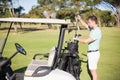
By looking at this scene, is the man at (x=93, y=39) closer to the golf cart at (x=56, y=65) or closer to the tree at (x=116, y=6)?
the golf cart at (x=56, y=65)

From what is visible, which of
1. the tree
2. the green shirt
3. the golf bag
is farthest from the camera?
the tree

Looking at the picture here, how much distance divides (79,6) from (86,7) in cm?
172

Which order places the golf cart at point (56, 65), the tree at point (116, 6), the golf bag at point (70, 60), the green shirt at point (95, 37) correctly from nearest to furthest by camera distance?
the golf cart at point (56, 65) → the golf bag at point (70, 60) → the green shirt at point (95, 37) → the tree at point (116, 6)

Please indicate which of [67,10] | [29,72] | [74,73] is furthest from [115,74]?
[67,10]

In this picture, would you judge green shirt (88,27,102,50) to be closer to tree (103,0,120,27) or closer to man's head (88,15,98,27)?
man's head (88,15,98,27)

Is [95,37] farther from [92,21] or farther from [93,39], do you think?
[92,21]

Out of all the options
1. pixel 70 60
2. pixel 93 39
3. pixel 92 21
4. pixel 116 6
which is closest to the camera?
pixel 70 60

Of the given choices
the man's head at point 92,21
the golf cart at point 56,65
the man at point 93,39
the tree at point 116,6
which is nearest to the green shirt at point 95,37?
the man at point 93,39

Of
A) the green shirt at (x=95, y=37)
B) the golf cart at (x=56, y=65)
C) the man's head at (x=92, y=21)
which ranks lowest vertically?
the golf cart at (x=56, y=65)

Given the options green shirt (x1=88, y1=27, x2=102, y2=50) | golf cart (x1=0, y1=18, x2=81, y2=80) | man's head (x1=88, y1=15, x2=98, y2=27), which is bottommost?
golf cart (x1=0, y1=18, x2=81, y2=80)

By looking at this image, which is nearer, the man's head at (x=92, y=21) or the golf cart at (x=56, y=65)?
the golf cart at (x=56, y=65)

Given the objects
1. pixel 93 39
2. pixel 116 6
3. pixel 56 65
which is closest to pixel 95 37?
pixel 93 39

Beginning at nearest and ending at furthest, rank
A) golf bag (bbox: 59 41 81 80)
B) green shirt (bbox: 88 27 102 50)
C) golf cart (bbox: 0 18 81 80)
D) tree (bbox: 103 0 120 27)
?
golf cart (bbox: 0 18 81 80), golf bag (bbox: 59 41 81 80), green shirt (bbox: 88 27 102 50), tree (bbox: 103 0 120 27)

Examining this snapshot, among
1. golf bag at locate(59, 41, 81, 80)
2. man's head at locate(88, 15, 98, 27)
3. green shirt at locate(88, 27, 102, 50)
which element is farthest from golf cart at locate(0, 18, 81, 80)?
man's head at locate(88, 15, 98, 27)
